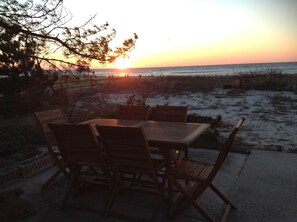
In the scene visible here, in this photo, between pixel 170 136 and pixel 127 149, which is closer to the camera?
pixel 127 149

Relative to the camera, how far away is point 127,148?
2740mm

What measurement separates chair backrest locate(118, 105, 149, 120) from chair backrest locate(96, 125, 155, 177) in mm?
1528

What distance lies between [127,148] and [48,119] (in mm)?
1716

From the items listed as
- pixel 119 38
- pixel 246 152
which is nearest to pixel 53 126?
pixel 119 38

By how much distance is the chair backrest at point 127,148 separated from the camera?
262cm

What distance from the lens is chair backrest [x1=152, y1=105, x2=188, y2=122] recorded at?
4008 millimetres

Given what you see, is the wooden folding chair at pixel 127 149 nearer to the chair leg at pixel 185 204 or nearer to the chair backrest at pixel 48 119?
the chair leg at pixel 185 204

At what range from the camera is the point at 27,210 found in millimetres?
3137

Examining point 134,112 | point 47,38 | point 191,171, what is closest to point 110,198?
point 191,171

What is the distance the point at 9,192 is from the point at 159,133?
6.21ft

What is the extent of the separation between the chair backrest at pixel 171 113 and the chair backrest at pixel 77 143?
4.57 ft

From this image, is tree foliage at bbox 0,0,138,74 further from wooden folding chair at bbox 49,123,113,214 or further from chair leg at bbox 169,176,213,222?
chair leg at bbox 169,176,213,222

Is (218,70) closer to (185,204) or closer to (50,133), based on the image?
(50,133)

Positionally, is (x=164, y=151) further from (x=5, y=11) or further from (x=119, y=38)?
(x=5, y=11)
